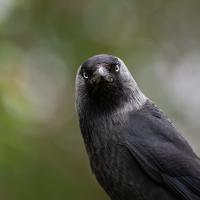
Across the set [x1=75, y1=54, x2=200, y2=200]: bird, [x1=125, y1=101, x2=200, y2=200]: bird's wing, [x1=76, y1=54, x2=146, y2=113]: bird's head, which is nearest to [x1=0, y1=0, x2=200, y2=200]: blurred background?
[x1=76, y1=54, x2=146, y2=113]: bird's head

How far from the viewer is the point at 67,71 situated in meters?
10.4

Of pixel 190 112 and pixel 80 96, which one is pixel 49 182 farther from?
pixel 190 112

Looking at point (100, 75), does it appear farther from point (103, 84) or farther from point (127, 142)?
point (127, 142)

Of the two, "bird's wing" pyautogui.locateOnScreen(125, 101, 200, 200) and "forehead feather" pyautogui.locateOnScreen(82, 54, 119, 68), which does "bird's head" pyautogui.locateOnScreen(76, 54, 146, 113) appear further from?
"bird's wing" pyautogui.locateOnScreen(125, 101, 200, 200)

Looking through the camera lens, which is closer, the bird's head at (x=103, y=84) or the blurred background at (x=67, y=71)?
the bird's head at (x=103, y=84)

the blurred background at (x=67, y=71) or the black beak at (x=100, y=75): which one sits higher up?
the blurred background at (x=67, y=71)

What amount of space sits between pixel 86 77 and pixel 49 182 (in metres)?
1.67

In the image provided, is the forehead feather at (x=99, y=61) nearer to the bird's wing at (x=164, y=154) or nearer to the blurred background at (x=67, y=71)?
the bird's wing at (x=164, y=154)

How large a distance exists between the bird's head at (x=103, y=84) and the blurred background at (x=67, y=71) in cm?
87

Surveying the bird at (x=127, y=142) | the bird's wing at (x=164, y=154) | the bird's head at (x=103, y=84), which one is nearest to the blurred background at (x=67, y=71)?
the bird's head at (x=103, y=84)

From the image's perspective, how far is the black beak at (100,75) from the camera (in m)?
7.42

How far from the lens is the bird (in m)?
7.16

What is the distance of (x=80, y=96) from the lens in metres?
7.70

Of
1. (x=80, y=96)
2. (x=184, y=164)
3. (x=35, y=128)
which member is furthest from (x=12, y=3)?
(x=184, y=164)
